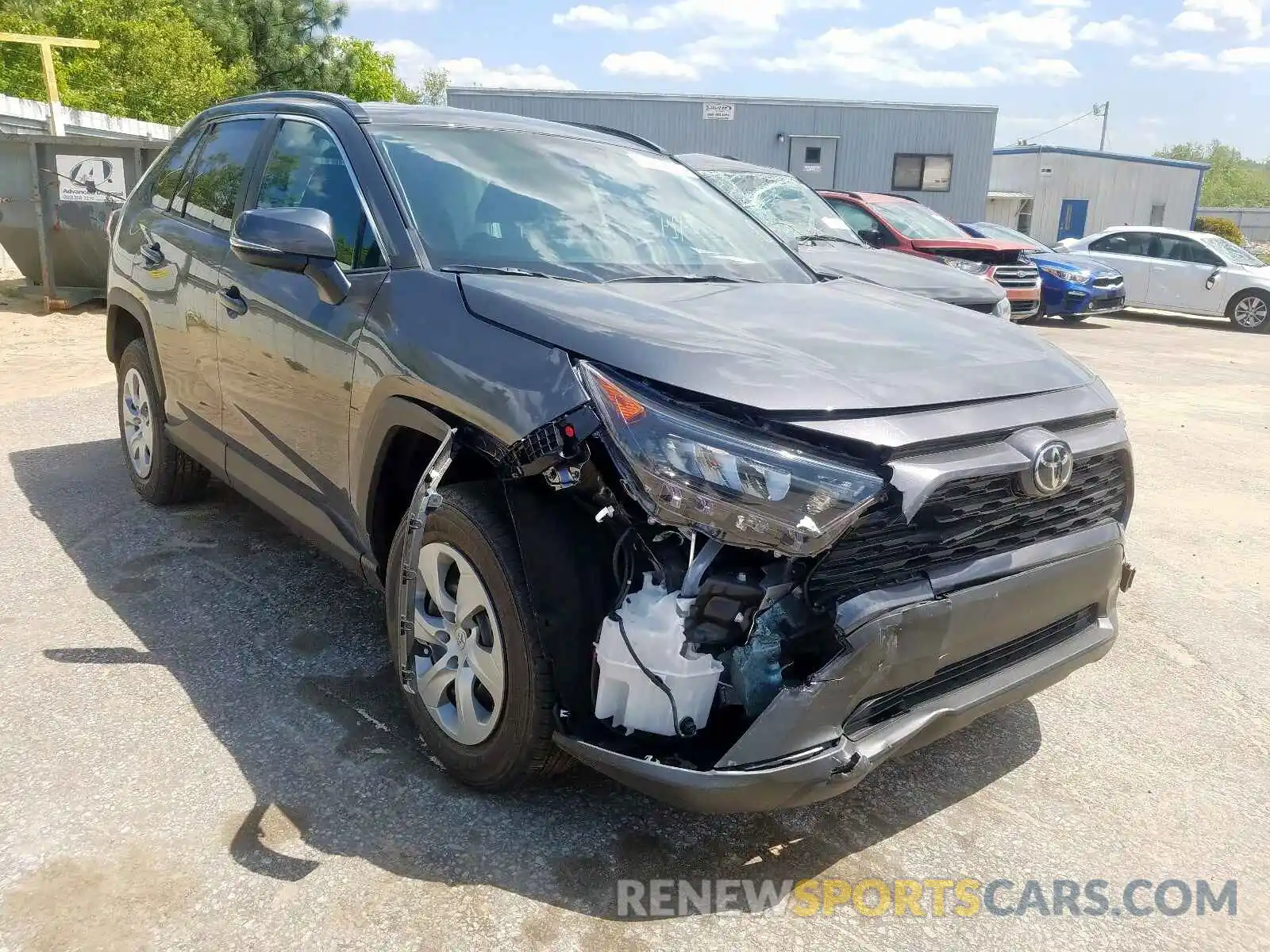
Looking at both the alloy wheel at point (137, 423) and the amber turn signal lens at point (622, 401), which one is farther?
the alloy wheel at point (137, 423)

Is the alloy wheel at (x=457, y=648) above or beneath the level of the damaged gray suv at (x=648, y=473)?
beneath

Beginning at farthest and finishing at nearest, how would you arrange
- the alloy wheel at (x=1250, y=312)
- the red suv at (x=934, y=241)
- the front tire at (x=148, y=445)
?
the alloy wheel at (x=1250, y=312)
the red suv at (x=934, y=241)
the front tire at (x=148, y=445)

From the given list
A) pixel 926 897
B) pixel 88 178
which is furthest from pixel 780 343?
pixel 88 178

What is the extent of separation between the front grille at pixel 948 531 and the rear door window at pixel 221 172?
2908 mm

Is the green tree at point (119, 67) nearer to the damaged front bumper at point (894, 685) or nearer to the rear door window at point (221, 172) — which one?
the rear door window at point (221, 172)

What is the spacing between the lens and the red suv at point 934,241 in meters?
11.3

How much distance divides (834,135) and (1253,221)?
4087 cm

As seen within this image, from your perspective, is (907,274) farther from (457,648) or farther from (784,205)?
(457,648)

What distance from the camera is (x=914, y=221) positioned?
1188cm

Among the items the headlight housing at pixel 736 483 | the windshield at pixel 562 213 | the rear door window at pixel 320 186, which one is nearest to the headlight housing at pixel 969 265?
the windshield at pixel 562 213

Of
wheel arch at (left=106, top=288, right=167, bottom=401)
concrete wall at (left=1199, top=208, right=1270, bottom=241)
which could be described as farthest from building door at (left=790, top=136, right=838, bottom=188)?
concrete wall at (left=1199, top=208, right=1270, bottom=241)

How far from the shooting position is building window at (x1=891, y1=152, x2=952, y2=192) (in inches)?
1119

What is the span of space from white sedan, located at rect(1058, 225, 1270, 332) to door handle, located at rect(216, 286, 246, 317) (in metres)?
16.2

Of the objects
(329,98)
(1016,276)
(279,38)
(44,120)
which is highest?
(279,38)
